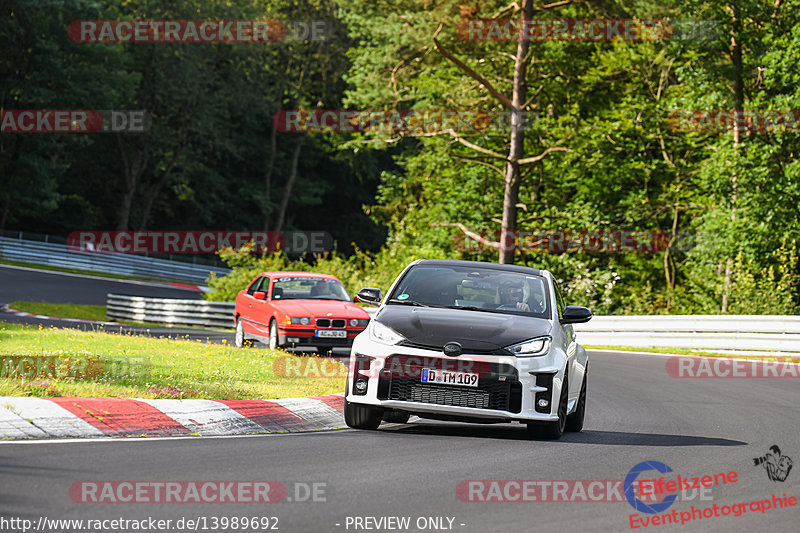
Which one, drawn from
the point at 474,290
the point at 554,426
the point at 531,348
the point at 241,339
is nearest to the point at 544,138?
the point at 241,339

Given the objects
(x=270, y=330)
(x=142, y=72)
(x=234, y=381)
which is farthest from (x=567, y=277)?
(x=142, y=72)

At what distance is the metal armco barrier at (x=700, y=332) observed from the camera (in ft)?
78.8

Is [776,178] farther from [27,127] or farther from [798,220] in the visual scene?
[27,127]

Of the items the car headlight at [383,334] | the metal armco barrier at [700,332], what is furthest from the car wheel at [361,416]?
the metal armco barrier at [700,332]

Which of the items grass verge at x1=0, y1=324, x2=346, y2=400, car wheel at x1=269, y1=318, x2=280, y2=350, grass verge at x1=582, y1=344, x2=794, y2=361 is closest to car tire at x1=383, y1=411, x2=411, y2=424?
grass verge at x1=0, y1=324, x2=346, y2=400

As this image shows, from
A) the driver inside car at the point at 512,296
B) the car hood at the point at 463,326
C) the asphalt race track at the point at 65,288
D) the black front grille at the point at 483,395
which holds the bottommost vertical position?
the asphalt race track at the point at 65,288

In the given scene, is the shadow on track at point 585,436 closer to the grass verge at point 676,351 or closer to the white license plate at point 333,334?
the white license plate at point 333,334

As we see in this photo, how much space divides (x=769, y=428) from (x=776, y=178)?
20789 mm

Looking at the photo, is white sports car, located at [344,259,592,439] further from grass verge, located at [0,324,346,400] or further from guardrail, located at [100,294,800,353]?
guardrail, located at [100,294,800,353]

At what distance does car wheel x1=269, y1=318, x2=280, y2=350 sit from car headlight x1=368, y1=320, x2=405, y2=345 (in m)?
11.0

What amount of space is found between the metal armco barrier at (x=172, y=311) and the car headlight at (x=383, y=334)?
79.7 ft

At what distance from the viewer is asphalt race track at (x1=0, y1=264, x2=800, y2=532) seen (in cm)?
639

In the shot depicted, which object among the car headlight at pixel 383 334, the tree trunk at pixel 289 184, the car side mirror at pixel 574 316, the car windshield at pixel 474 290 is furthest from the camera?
the tree trunk at pixel 289 184

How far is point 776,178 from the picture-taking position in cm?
3127
